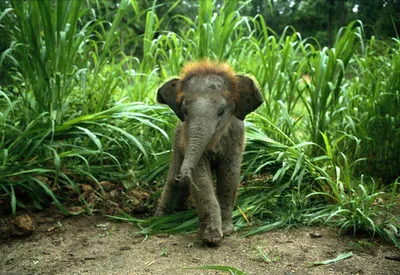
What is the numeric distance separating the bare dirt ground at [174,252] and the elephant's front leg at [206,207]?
7cm

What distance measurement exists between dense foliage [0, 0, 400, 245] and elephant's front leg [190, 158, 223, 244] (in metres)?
0.39

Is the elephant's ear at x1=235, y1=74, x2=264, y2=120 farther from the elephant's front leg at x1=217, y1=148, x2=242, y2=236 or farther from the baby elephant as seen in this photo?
the elephant's front leg at x1=217, y1=148, x2=242, y2=236

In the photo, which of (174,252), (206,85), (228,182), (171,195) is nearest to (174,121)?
(171,195)

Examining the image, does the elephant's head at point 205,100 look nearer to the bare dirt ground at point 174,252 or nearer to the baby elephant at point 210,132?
the baby elephant at point 210,132

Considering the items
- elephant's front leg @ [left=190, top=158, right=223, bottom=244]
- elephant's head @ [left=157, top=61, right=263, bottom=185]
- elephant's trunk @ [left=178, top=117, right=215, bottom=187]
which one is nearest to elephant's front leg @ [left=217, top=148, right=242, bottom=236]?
elephant's front leg @ [left=190, top=158, right=223, bottom=244]

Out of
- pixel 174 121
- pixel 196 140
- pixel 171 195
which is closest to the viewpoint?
pixel 196 140

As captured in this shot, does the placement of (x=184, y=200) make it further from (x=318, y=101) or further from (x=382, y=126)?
(x=382, y=126)

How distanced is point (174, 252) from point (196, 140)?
2.06 feet

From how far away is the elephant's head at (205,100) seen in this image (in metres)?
2.55

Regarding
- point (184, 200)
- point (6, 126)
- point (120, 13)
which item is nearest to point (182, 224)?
point (184, 200)

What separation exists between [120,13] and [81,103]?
0.81 m

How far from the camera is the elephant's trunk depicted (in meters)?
2.49

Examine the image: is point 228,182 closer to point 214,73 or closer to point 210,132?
point 210,132

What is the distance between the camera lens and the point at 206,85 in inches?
106
